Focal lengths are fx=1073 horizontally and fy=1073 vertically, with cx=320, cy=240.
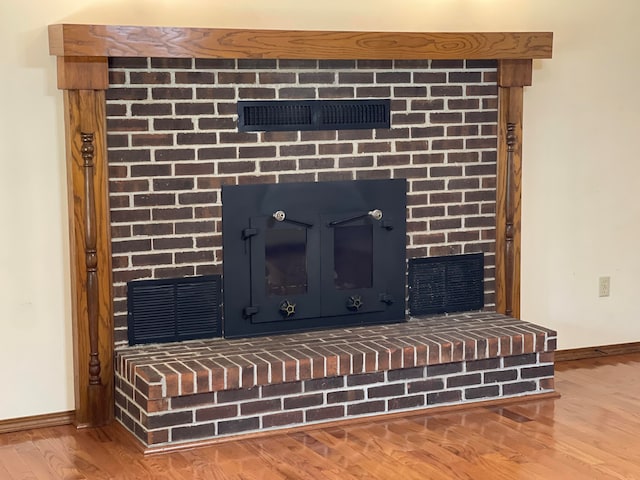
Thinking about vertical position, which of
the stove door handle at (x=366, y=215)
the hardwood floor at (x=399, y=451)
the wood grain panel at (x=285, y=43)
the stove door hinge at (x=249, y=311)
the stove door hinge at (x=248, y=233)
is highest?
the wood grain panel at (x=285, y=43)

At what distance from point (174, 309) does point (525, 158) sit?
1748 mm

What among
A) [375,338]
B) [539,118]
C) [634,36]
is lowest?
[375,338]

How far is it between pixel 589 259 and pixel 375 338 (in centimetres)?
133

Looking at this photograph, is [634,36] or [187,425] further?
[634,36]

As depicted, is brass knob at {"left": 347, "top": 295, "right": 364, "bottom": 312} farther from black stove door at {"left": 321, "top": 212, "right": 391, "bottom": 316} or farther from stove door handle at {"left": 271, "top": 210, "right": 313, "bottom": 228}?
stove door handle at {"left": 271, "top": 210, "right": 313, "bottom": 228}

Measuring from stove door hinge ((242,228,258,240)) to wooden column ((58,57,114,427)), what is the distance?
21.6 inches

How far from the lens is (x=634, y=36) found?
500 centimetres

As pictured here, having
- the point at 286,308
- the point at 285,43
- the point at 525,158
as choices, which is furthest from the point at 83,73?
the point at 525,158

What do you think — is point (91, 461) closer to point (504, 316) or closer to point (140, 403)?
point (140, 403)

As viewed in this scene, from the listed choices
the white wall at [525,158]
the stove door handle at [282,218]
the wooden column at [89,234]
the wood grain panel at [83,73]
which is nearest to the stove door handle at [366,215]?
the stove door handle at [282,218]

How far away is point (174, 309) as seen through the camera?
4273 mm

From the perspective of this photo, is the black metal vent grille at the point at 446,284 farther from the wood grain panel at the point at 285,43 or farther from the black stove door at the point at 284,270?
the wood grain panel at the point at 285,43

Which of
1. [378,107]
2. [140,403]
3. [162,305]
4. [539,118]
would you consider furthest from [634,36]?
[140,403]

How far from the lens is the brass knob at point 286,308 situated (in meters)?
4.41
